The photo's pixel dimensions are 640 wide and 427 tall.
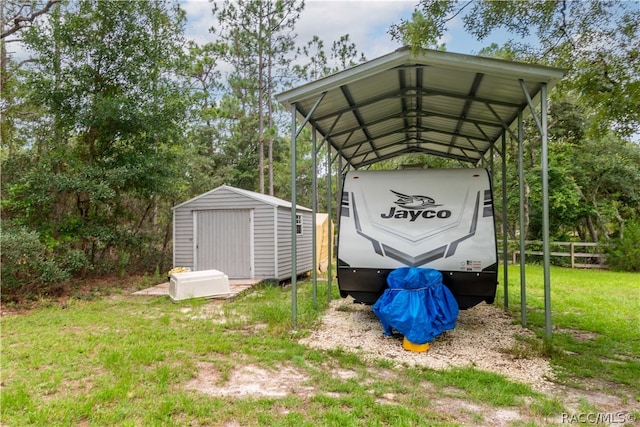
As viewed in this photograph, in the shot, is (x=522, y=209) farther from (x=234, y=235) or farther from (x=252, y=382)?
(x=234, y=235)

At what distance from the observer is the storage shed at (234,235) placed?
8.88m

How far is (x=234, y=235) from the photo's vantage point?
357 inches

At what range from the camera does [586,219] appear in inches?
550

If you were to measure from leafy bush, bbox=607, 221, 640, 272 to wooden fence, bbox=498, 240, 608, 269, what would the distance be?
11.8 inches

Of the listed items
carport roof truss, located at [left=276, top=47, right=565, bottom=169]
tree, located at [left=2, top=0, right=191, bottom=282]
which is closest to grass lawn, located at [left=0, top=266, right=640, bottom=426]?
tree, located at [left=2, top=0, right=191, bottom=282]

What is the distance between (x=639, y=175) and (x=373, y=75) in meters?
12.6

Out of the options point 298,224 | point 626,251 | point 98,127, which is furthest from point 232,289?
point 626,251

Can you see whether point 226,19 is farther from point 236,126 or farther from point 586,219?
point 586,219

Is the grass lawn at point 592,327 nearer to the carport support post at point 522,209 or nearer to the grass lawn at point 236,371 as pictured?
the grass lawn at point 236,371

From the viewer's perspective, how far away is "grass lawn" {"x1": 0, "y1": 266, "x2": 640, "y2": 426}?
2721 millimetres

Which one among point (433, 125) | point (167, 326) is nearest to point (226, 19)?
point (433, 125)

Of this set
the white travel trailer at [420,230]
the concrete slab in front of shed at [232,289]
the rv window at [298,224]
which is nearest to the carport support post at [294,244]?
the white travel trailer at [420,230]

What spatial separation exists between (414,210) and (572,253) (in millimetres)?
10229

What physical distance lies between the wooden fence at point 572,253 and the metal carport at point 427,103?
760 cm
